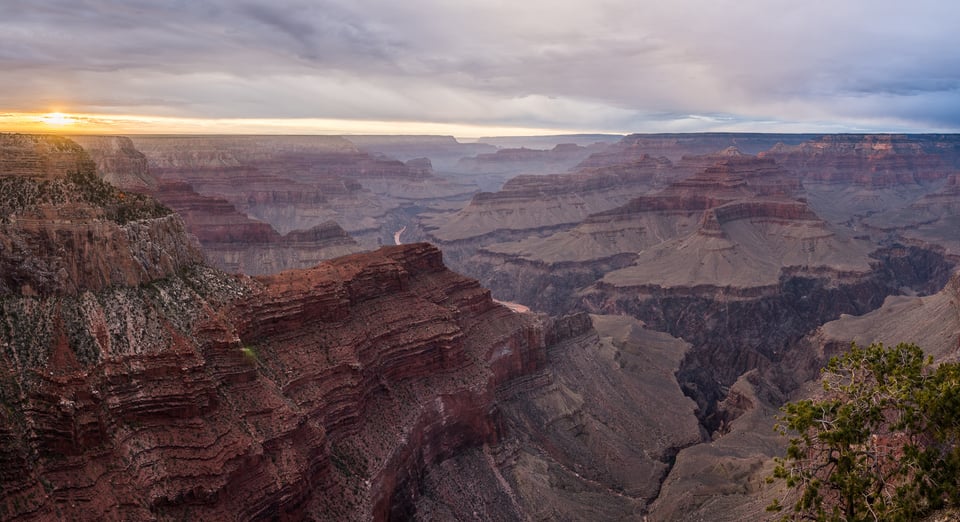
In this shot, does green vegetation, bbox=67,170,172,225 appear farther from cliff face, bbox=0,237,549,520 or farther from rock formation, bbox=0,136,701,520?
cliff face, bbox=0,237,549,520

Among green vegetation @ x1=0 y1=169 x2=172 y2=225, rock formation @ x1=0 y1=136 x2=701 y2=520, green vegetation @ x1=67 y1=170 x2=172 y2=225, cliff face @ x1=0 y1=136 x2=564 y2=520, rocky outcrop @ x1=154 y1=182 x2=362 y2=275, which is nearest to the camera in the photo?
cliff face @ x1=0 y1=136 x2=564 y2=520

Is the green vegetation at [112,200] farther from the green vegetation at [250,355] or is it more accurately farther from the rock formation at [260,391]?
the green vegetation at [250,355]

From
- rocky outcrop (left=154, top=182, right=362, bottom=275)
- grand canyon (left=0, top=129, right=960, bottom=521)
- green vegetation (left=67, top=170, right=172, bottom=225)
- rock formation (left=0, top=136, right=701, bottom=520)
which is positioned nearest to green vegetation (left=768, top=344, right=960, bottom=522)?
grand canyon (left=0, top=129, right=960, bottom=521)

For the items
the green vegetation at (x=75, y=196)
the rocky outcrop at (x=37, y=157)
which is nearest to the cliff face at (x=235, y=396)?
the green vegetation at (x=75, y=196)

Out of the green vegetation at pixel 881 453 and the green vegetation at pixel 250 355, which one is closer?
the green vegetation at pixel 881 453

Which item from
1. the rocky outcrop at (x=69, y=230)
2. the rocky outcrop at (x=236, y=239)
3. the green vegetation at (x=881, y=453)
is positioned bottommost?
the rocky outcrop at (x=236, y=239)

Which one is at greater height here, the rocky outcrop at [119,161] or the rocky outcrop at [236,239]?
the rocky outcrop at [119,161]

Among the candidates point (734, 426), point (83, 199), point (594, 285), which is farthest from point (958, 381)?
point (594, 285)

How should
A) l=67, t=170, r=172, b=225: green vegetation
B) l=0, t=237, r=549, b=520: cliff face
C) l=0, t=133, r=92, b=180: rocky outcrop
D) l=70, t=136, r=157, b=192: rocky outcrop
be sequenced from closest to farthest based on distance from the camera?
l=0, t=237, r=549, b=520: cliff face < l=0, t=133, r=92, b=180: rocky outcrop < l=67, t=170, r=172, b=225: green vegetation < l=70, t=136, r=157, b=192: rocky outcrop

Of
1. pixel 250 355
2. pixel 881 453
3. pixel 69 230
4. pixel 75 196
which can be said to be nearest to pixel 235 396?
pixel 250 355

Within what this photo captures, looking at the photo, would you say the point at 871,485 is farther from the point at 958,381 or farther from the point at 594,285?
the point at 594,285

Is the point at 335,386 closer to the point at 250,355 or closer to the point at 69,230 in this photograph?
the point at 250,355

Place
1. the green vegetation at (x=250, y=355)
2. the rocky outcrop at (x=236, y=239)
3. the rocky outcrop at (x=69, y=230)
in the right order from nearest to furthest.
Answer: the rocky outcrop at (x=69, y=230) < the green vegetation at (x=250, y=355) < the rocky outcrop at (x=236, y=239)
